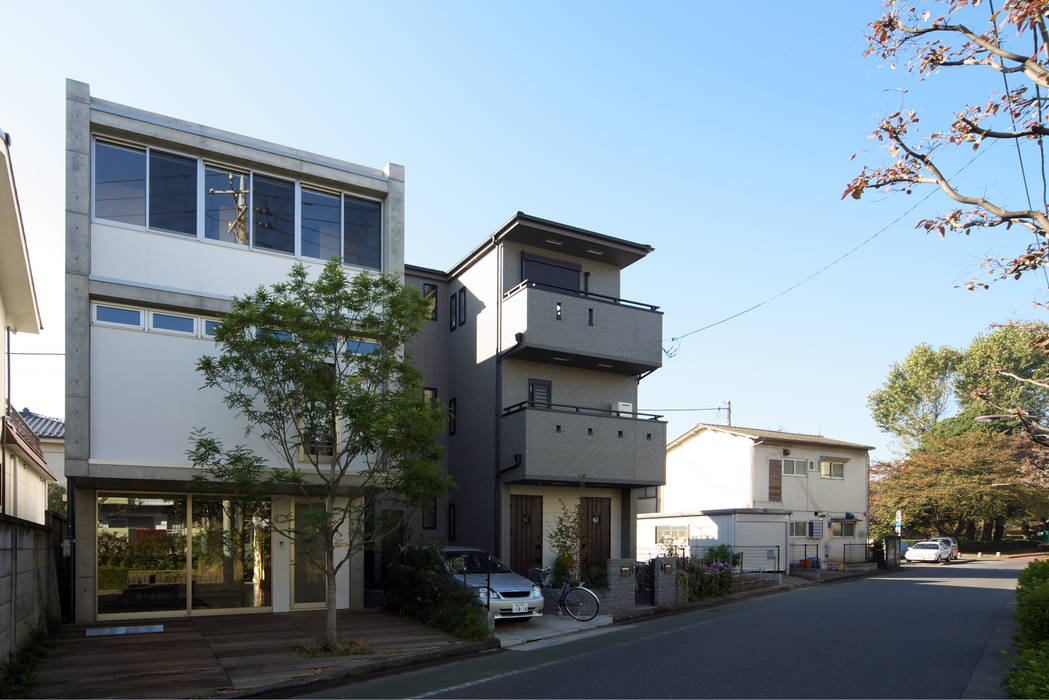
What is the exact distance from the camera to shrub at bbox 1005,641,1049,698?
8.33 meters

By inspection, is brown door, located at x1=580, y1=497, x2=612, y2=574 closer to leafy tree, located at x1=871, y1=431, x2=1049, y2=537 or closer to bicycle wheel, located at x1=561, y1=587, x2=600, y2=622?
bicycle wheel, located at x1=561, y1=587, x2=600, y2=622

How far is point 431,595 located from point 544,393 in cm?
752

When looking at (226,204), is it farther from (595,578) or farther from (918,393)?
(918,393)

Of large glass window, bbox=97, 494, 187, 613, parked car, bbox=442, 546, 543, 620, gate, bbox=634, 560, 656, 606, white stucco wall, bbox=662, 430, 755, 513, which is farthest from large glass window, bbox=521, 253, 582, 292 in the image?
white stucco wall, bbox=662, 430, 755, 513

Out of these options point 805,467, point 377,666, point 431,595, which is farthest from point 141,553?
point 805,467

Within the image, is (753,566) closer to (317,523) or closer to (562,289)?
(562,289)

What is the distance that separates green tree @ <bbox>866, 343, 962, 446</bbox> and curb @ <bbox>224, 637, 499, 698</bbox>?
5514 cm

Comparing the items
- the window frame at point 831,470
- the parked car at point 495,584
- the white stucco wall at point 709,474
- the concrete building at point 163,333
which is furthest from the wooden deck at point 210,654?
the window frame at point 831,470

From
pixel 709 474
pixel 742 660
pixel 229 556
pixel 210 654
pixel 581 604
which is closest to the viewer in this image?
pixel 742 660

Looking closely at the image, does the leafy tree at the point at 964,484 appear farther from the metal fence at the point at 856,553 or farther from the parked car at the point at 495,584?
A: the parked car at the point at 495,584

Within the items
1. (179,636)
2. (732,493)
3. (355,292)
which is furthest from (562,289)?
(732,493)

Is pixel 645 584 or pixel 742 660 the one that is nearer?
pixel 742 660

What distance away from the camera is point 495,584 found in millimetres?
14867

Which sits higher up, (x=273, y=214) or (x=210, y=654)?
(x=273, y=214)
